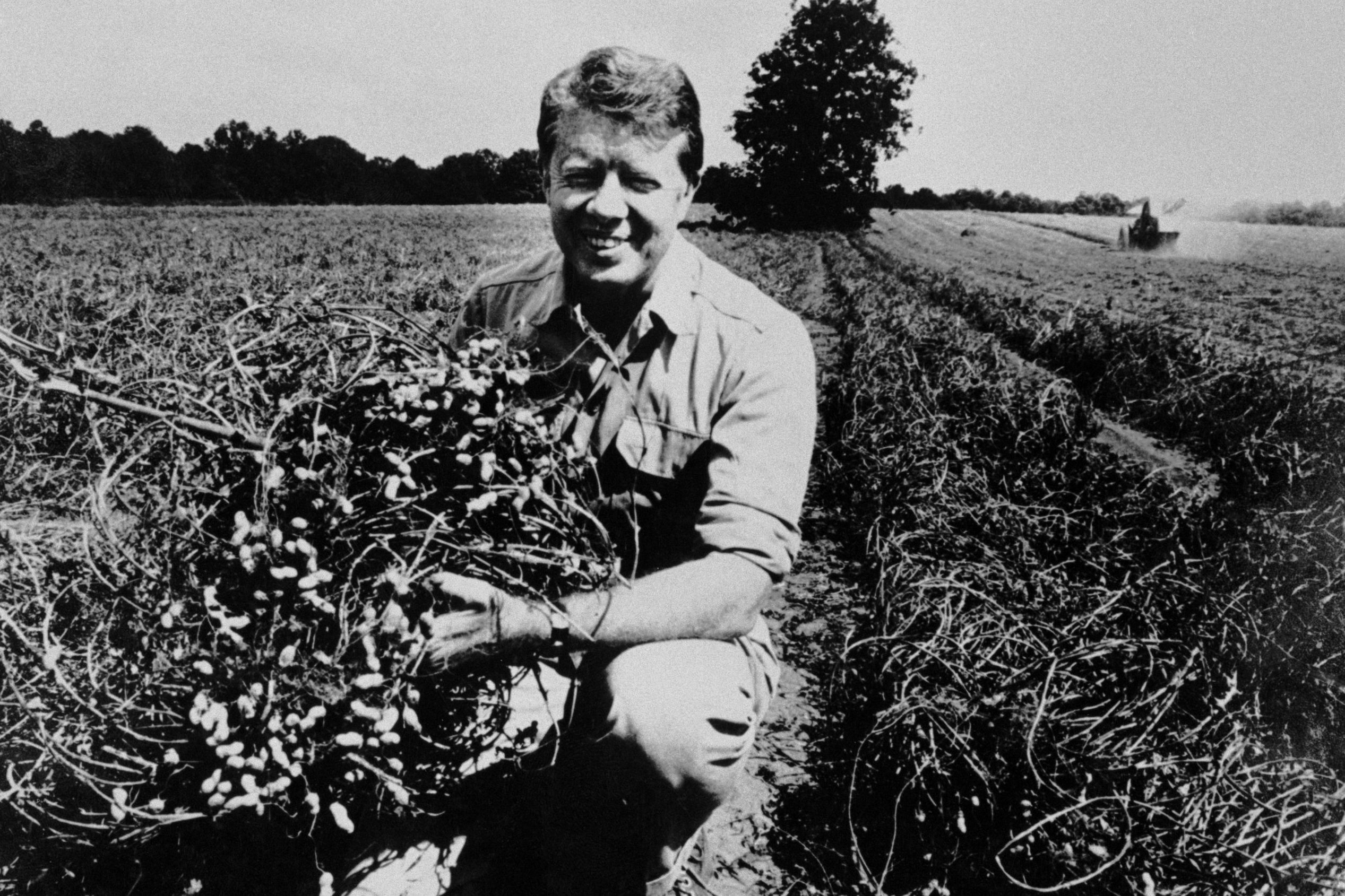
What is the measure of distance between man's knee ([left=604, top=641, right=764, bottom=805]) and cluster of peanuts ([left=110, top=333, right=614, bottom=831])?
32cm

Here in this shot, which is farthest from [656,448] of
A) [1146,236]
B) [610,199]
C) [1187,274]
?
[1146,236]

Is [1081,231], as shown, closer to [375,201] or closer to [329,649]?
[329,649]

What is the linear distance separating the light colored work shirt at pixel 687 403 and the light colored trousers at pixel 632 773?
32 centimetres

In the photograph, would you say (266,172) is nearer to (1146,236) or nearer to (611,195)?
(1146,236)

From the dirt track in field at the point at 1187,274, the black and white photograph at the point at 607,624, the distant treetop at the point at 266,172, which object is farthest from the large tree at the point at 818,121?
the black and white photograph at the point at 607,624

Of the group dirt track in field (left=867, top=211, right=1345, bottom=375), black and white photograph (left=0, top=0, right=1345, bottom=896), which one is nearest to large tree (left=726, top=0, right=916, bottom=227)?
dirt track in field (left=867, top=211, right=1345, bottom=375)

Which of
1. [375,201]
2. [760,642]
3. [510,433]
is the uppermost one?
[375,201]

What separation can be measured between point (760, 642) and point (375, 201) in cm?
6247

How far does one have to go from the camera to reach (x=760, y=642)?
2287 mm

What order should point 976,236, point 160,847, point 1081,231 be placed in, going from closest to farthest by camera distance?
point 160,847 → point 976,236 → point 1081,231

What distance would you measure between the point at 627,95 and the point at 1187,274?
716 inches

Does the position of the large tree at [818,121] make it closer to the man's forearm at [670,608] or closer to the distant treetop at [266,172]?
the distant treetop at [266,172]

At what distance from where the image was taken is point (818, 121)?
1480 inches

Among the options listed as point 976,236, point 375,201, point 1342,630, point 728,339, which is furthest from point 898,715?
point 375,201
